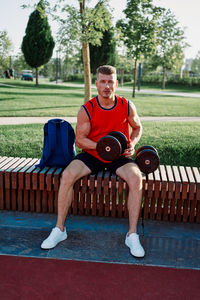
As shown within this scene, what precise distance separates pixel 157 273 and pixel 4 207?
2.19 meters

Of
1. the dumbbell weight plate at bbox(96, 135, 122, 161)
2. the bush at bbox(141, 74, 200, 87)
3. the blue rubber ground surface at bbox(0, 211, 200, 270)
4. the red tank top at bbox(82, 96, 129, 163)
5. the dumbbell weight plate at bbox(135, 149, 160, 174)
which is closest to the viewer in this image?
the blue rubber ground surface at bbox(0, 211, 200, 270)

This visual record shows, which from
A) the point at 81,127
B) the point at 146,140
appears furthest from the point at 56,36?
the point at 81,127

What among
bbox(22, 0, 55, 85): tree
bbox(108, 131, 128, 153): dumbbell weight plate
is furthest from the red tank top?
bbox(22, 0, 55, 85): tree

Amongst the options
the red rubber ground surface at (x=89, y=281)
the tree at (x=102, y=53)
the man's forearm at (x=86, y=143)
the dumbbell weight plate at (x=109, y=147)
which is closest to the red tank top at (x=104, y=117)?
the man's forearm at (x=86, y=143)

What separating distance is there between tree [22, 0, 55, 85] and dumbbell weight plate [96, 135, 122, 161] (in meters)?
28.1

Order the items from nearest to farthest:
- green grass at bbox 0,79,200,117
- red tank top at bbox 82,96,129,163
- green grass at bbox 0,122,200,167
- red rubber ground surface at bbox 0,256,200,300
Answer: red rubber ground surface at bbox 0,256,200,300 → red tank top at bbox 82,96,129,163 → green grass at bbox 0,122,200,167 → green grass at bbox 0,79,200,117

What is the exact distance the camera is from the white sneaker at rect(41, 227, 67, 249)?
3.40 meters

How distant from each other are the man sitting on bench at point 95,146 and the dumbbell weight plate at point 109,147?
9.2 inches

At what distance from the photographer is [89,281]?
9.52 feet

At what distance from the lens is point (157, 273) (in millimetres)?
3061

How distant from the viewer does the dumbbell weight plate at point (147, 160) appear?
377 cm

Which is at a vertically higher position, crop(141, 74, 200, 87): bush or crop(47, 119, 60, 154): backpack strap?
crop(141, 74, 200, 87): bush

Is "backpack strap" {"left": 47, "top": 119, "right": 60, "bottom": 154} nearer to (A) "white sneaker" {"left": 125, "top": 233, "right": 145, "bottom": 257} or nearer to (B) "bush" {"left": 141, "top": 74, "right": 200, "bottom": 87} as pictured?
(A) "white sneaker" {"left": 125, "top": 233, "right": 145, "bottom": 257}

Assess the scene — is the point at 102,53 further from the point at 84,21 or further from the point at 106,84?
the point at 106,84
